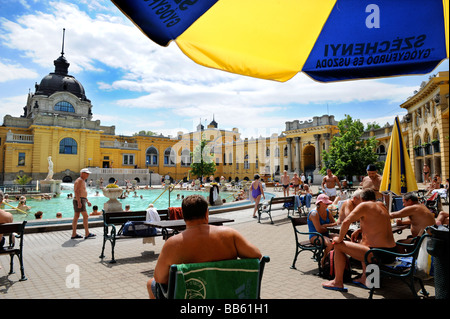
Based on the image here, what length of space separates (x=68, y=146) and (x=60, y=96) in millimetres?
9240

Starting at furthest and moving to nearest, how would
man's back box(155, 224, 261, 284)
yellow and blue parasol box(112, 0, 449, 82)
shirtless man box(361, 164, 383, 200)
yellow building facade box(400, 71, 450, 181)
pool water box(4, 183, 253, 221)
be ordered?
yellow building facade box(400, 71, 450, 181)
pool water box(4, 183, 253, 221)
shirtless man box(361, 164, 383, 200)
yellow and blue parasol box(112, 0, 449, 82)
man's back box(155, 224, 261, 284)

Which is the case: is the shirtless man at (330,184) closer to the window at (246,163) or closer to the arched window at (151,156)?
the window at (246,163)

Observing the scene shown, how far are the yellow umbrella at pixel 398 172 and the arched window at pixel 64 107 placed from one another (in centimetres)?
5027

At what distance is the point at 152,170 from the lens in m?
51.9

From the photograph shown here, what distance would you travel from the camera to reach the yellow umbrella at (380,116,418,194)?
6465 millimetres

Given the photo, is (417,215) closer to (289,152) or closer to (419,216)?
(419,216)

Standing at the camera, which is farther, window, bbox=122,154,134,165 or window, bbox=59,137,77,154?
window, bbox=122,154,134,165

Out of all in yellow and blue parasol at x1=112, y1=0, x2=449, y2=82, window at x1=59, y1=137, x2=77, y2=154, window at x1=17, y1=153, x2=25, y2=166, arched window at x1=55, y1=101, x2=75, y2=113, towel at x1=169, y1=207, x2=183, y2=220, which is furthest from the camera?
arched window at x1=55, y1=101, x2=75, y2=113

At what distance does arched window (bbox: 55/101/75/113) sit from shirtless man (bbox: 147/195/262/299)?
Result: 5147 centimetres

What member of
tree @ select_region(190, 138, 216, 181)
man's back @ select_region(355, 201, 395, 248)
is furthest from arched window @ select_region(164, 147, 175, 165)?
man's back @ select_region(355, 201, 395, 248)

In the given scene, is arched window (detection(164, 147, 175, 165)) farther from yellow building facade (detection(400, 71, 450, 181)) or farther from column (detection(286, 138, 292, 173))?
yellow building facade (detection(400, 71, 450, 181))

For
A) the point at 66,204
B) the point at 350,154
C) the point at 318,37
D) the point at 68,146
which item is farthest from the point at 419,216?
the point at 68,146

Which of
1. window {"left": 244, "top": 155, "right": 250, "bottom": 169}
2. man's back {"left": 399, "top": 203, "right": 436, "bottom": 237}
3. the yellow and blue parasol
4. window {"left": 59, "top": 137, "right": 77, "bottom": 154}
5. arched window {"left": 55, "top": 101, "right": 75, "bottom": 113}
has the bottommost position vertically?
man's back {"left": 399, "top": 203, "right": 436, "bottom": 237}
